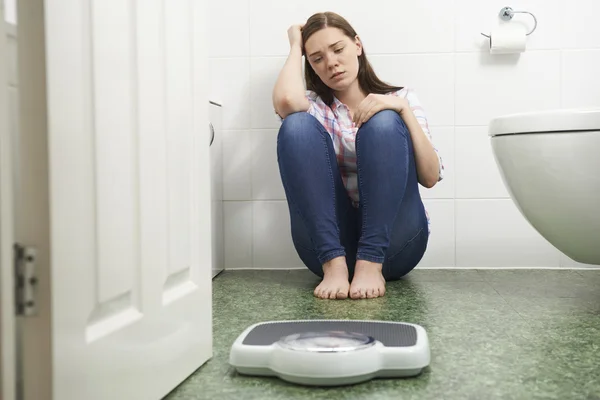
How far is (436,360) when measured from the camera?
39.8 inches

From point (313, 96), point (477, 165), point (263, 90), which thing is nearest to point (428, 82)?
point (477, 165)

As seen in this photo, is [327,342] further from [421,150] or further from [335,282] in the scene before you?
[421,150]

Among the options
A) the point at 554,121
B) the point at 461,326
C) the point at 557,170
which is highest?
the point at 554,121

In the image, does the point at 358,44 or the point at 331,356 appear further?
the point at 358,44

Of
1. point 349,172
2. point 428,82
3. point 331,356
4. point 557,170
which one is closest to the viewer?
point 331,356

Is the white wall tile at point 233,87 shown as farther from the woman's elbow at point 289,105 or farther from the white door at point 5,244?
the white door at point 5,244

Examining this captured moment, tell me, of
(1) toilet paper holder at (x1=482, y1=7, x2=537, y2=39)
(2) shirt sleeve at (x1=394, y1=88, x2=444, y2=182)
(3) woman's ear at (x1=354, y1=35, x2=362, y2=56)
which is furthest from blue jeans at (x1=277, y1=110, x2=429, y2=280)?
(1) toilet paper holder at (x1=482, y1=7, x2=537, y2=39)

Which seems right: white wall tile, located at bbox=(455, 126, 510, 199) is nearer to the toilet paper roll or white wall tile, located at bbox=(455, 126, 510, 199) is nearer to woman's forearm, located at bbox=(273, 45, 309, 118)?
the toilet paper roll

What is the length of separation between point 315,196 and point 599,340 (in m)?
0.73

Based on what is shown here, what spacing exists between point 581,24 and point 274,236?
123 centimetres

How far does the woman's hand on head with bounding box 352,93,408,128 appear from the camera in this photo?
1594 millimetres

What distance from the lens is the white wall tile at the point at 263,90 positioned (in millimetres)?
2143

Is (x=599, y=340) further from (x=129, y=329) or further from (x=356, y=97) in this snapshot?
(x=356, y=97)

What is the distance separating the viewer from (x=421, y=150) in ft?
5.44
